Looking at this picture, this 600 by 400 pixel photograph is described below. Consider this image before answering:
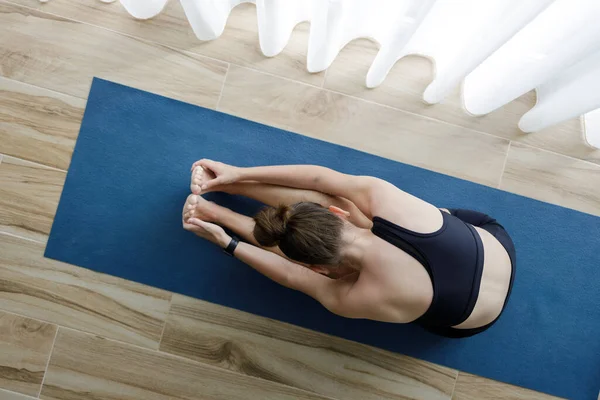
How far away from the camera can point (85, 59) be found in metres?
1.47

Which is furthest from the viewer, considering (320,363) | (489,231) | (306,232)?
(320,363)

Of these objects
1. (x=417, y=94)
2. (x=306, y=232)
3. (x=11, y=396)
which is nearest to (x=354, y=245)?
(x=306, y=232)

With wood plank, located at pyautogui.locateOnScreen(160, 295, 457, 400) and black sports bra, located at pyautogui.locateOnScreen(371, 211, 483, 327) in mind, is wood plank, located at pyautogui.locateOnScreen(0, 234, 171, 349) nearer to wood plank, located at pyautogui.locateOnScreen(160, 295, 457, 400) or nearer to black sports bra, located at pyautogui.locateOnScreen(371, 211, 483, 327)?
wood plank, located at pyautogui.locateOnScreen(160, 295, 457, 400)

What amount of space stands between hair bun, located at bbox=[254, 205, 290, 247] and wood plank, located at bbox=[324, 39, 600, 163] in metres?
0.58

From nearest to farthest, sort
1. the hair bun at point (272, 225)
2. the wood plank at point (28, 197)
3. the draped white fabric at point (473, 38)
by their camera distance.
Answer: the draped white fabric at point (473, 38) → the hair bun at point (272, 225) → the wood plank at point (28, 197)

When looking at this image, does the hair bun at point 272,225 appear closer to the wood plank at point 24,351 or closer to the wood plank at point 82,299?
the wood plank at point 82,299

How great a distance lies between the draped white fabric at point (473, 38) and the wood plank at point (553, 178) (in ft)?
0.28

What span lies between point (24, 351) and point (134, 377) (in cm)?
36

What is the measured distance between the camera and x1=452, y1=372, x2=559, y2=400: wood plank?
1.43m

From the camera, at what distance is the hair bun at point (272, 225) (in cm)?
105

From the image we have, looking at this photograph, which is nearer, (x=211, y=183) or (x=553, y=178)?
(x=211, y=183)

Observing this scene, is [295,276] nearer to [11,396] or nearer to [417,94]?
[417,94]

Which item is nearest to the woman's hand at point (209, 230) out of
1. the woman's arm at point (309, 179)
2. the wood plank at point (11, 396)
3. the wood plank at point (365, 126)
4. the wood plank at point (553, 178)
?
the woman's arm at point (309, 179)

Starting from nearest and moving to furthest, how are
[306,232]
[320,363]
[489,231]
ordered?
[306,232] → [489,231] → [320,363]
